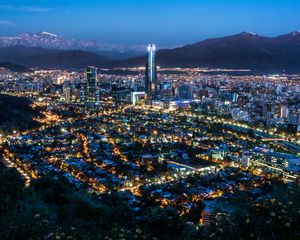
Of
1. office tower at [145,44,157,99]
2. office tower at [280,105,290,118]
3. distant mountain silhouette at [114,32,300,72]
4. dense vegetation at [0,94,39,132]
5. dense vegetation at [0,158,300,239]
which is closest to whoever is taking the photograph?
dense vegetation at [0,158,300,239]

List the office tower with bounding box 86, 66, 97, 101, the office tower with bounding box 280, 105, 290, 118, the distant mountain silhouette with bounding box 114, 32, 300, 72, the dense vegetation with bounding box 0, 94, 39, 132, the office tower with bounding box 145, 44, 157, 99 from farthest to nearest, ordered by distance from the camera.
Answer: the distant mountain silhouette with bounding box 114, 32, 300, 72
the office tower with bounding box 145, 44, 157, 99
the office tower with bounding box 86, 66, 97, 101
the office tower with bounding box 280, 105, 290, 118
the dense vegetation with bounding box 0, 94, 39, 132

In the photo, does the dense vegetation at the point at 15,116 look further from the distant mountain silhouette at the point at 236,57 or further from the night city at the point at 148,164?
the distant mountain silhouette at the point at 236,57

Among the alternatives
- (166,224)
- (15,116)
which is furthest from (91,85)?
(166,224)

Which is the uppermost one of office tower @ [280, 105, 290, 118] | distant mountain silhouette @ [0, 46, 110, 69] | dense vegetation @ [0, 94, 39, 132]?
distant mountain silhouette @ [0, 46, 110, 69]

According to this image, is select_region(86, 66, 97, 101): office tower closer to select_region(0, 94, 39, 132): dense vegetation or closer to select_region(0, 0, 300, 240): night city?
select_region(0, 0, 300, 240): night city

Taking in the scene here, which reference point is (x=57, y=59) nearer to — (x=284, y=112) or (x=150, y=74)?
(x=150, y=74)

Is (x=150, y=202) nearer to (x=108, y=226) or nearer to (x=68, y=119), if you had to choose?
(x=108, y=226)

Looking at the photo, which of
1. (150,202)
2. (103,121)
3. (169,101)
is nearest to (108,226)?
(150,202)

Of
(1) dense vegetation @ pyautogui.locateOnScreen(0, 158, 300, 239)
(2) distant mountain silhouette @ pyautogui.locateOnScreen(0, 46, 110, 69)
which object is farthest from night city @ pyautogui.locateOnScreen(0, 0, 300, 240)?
(2) distant mountain silhouette @ pyautogui.locateOnScreen(0, 46, 110, 69)
